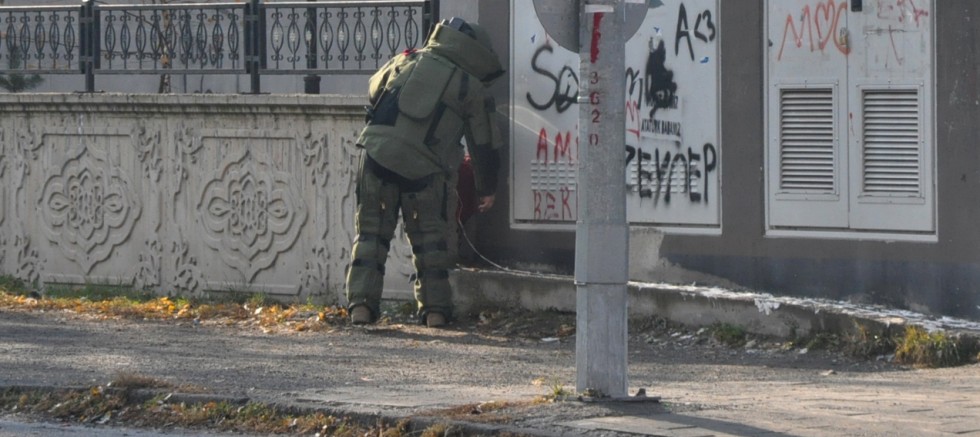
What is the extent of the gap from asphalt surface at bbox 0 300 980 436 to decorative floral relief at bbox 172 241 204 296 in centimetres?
123

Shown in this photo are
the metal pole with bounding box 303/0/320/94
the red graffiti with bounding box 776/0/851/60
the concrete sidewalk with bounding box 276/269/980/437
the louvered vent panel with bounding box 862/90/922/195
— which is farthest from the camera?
the metal pole with bounding box 303/0/320/94

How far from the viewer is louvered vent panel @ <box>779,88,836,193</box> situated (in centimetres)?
1039

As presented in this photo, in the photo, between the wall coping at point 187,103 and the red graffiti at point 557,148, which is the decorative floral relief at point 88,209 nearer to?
the wall coping at point 187,103

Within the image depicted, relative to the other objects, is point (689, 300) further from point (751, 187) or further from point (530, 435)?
point (530, 435)

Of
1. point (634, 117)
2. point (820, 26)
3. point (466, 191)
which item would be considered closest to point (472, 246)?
point (466, 191)

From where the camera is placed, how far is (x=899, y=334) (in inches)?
368

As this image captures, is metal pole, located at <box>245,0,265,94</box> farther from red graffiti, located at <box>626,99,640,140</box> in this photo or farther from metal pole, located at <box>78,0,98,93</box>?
red graffiti, located at <box>626,99,640,140</box>

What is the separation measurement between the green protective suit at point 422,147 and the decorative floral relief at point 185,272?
256 centimetres

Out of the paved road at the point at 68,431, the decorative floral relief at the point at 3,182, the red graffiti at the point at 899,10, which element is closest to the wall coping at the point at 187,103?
the decorative floral relief at the point at 3,182

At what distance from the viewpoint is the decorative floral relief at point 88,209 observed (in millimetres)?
13812

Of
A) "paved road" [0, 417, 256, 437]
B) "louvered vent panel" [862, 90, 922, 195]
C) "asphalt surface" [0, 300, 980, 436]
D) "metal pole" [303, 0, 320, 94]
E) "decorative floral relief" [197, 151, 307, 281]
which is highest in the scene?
"metal pole" [303, 0, 320, 94]

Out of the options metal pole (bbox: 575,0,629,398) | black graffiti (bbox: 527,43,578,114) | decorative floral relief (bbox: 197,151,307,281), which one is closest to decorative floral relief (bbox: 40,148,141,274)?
decorative floral relief (bbox: 197,151,307,281)

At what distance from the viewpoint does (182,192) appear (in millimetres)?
13508

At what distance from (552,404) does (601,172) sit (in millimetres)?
1078
